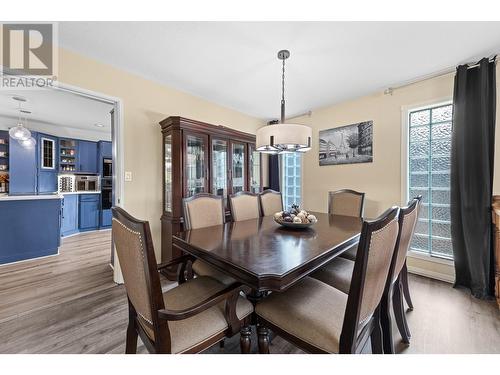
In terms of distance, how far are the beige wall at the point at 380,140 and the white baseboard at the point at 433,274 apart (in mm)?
46

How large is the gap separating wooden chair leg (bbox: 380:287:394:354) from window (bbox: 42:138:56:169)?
6.31 metres

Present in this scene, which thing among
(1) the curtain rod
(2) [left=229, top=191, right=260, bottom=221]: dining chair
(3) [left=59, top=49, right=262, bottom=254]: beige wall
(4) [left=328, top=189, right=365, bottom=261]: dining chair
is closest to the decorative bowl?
(2) [left=229, top=191, right=260, bottom=221]: dining chair

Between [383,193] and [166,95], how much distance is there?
3159 mm

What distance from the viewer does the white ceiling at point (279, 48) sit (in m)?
1.75

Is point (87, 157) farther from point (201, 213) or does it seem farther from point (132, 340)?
point (132, 340)

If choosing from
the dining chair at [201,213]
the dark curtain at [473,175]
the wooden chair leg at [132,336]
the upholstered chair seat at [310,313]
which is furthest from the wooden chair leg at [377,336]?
the dark curtain at [473,175]

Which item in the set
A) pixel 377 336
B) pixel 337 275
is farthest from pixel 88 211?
pixel 377 336

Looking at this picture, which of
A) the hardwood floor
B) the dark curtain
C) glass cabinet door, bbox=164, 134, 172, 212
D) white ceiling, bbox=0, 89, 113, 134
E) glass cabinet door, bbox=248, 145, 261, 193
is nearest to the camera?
the hardwood floor

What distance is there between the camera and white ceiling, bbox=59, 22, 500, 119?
1.75 meters

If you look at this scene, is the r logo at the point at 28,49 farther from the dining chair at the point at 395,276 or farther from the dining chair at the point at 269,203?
the dining chair at the point at 395,276

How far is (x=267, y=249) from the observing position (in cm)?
133

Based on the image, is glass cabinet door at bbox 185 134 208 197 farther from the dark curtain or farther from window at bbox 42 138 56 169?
window at bbox 42 138 56 169
